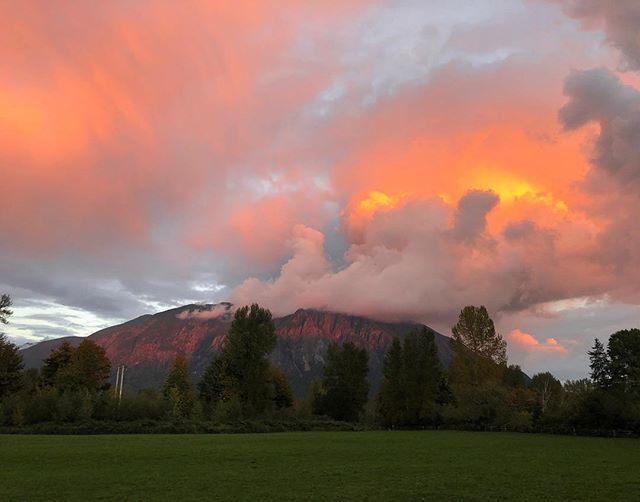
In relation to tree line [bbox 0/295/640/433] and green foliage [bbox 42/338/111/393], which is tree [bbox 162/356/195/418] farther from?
green foliage [bbox 42/338/111/393]

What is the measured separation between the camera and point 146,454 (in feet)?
105

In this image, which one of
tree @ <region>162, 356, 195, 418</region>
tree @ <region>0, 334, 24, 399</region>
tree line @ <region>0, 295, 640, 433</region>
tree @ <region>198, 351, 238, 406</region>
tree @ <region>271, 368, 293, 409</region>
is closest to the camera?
tree line @ <region>0, 295, 640, 433</region>

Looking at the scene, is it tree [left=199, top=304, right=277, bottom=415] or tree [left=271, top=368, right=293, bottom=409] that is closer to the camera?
tree [left=199, top=304, right=277, bottom=415]

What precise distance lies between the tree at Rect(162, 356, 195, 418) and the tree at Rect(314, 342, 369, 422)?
27.6 meters

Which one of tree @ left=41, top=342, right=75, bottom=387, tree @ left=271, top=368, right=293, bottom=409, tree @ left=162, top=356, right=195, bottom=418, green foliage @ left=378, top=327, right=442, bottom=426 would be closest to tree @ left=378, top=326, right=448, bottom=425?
green foliage @ left=378, top=327, right=442, bottom=426

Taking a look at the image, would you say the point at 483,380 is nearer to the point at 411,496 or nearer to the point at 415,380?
the point at 415,380

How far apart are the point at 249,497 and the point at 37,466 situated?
15.3 m

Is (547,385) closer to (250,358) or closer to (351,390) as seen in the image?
(351,390)

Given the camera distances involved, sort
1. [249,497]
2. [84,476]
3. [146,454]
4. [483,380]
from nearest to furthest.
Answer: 1. [249,497]
2. [84,476]
3. [146,454]
4. [483,380]

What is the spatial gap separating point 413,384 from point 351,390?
1740cm

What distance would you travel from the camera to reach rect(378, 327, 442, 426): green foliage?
9056cm

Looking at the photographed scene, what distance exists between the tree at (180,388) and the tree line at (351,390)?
259mm

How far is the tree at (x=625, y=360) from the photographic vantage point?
70250mm

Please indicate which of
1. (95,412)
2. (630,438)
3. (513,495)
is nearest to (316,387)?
(95,412)
